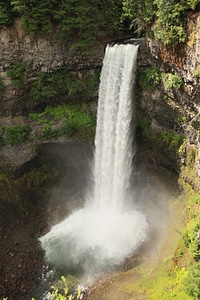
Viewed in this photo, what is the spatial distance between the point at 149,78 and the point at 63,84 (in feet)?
24.4

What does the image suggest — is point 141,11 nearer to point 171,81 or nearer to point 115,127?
point 171,81

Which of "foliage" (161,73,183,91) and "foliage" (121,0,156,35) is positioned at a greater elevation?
"foliage" (121,0,156,35)

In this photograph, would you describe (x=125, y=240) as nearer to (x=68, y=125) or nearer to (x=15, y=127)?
(x=68, y=125)

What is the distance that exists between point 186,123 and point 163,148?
291cm

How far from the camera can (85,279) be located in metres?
16.9

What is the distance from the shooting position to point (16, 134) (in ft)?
75.8

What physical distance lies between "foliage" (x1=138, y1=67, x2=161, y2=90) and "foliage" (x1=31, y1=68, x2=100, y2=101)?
4.23 m

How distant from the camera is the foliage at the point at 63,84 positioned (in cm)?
2338

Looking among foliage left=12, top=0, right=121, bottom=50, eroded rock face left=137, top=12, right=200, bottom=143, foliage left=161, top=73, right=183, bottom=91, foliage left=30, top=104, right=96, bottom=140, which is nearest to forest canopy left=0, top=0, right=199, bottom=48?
foliage left=12, top=0, right=121, bottom=50

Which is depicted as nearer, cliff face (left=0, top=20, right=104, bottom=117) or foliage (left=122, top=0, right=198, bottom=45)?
Result: foliage (left=122, top=0, right=198, bottom=45)

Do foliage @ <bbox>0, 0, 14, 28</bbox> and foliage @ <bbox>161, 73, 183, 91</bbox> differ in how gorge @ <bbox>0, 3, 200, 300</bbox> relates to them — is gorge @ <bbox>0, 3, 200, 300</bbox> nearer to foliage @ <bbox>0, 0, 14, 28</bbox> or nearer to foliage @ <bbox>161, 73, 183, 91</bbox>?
foliage @ <bbox>161, 73, 183, 91</bbox>

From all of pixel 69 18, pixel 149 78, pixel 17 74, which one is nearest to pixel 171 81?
pixel 149 78

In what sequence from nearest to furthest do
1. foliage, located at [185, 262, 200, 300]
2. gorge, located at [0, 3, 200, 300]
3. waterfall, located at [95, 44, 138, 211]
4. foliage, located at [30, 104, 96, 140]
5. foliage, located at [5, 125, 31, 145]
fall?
1. foliage, located at [185, 262, 200, 300]
2. gorge, located at [0, 3, 200, 300]
3. waterfall, located at [95, 44, 138, 211]
4. foliage, located at [5, 125, 31, 145]
5. foliage, located at [30, 104, 96, 140]

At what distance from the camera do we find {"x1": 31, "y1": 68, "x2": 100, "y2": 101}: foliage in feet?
76.7
